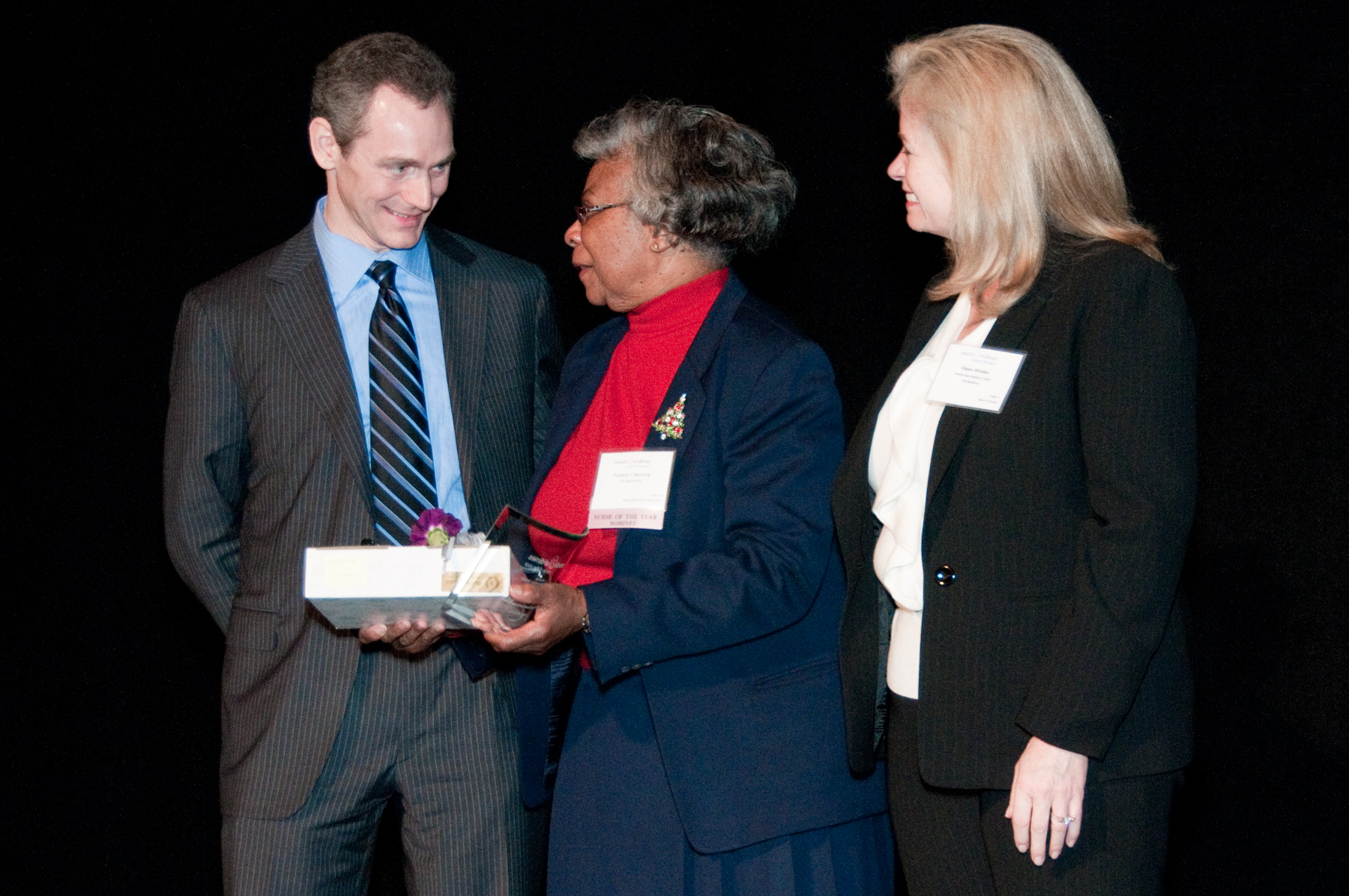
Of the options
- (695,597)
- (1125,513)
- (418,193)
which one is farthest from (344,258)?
(1125,513)

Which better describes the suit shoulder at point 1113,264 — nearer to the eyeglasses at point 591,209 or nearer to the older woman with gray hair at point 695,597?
the older woman with gray hair at point 695,597

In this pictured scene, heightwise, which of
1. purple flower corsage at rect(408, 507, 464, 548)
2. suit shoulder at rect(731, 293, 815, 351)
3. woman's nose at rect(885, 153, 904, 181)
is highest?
woman's nose at rect(885, 153, 904, 181)

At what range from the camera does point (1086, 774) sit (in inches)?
60.8

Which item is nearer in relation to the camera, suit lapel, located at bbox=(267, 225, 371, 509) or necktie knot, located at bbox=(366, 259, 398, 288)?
suit lapel, located at bbox=(267, 225, 371, 509)

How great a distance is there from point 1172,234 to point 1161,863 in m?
1.75

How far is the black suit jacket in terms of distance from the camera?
149cm

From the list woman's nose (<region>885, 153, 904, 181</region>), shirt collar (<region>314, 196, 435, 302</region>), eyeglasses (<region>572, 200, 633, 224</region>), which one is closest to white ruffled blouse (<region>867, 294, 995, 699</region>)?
woman's nose (<region>885, 153, 904, 181</region>)

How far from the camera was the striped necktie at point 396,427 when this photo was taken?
2160 millimetres

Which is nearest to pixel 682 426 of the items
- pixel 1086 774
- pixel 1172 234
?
pixel 1086 774

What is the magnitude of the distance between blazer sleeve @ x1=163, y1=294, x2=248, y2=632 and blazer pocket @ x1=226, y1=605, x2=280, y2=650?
8cm

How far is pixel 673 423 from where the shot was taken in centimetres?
207

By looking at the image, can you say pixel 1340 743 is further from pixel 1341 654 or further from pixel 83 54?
pixel 83 54

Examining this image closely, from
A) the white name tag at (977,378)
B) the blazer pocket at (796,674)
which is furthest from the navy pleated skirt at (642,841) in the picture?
the white name tag at (977,378)

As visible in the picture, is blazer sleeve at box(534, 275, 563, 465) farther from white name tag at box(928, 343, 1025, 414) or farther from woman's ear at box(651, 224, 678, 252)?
white name tag at box(928, 343, 1025, 414)
